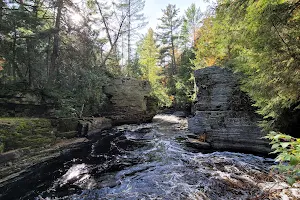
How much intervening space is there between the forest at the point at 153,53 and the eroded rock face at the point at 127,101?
150 cm

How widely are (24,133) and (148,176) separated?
16.6 ft

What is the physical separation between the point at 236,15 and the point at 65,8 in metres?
10.9

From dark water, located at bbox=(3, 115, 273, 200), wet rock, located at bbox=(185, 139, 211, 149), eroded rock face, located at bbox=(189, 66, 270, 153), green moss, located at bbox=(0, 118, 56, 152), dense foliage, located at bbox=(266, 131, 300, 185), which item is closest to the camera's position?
dense foliage, located at bbox=(266, 131, 300, 185)

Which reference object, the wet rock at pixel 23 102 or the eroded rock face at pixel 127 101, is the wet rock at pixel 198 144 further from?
the eroded rock face at pixel 127 101

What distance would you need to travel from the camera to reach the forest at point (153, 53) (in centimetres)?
270

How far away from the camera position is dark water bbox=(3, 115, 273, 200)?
3730mm

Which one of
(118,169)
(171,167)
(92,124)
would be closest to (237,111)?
(171,167)

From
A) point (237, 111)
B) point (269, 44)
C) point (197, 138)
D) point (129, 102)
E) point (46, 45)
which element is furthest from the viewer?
point (129, 102)

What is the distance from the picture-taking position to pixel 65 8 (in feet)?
34.6

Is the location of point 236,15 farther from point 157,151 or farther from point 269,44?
point 157,151

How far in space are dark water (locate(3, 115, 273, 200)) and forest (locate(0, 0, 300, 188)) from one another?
1097 millimetres

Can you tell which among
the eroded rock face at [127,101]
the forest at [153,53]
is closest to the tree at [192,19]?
the forest at [153,53]

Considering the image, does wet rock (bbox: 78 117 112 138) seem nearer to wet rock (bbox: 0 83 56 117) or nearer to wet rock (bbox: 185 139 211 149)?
wet rock (bbox: 0 83 56 117)

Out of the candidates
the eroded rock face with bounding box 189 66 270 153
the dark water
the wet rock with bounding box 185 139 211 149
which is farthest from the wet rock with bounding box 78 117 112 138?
the eroded rock face with bounding box 189 66 270 153
